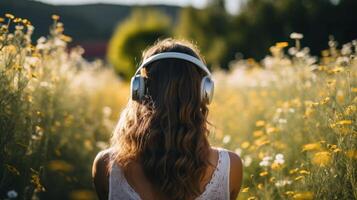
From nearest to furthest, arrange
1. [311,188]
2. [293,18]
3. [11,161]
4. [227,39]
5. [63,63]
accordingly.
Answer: [311,188] < [11,161] < [63,63] < [293,18] < [227,39]

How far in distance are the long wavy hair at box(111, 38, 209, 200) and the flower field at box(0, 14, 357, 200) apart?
1.27 feet

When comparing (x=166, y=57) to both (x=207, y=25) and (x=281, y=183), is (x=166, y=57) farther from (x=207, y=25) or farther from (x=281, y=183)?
(x=207, y=25)

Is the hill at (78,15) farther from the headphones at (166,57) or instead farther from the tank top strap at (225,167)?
the tank top strap at (225,167)

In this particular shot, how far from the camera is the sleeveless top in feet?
8.29

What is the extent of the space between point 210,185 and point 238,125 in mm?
3815

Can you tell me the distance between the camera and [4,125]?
3.40 m

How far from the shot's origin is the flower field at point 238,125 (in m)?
3.19

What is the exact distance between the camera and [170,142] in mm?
2496

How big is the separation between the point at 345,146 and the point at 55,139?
112 inches

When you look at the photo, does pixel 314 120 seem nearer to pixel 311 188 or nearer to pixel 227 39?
pixel 311 188

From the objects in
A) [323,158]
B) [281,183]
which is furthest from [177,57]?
[281,183]

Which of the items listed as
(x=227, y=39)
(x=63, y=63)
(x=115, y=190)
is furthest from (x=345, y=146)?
(x=227, y=39)

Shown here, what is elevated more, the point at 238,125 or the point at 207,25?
the point at 207,25

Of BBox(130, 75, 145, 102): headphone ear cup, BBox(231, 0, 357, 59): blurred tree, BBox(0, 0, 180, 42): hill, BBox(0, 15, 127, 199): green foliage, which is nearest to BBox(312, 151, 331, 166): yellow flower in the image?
BBox(130, 75, 145, 102): headphone ear cup
